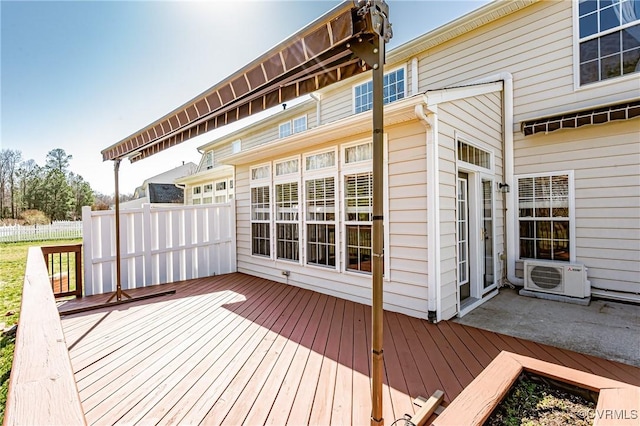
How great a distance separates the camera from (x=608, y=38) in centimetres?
440

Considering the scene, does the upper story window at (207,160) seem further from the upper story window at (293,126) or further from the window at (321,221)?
the window at (321,221)

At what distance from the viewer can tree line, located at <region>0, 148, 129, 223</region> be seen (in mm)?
20844

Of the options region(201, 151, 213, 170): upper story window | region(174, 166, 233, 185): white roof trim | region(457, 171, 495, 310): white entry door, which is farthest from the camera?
region(201, 151, 213, 170): upper story window

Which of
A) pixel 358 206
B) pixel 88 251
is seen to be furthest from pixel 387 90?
pixel 88 251

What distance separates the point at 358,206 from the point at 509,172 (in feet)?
9.98

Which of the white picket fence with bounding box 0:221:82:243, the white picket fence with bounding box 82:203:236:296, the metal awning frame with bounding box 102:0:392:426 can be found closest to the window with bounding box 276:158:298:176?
the white picket fence with bounding box 82:203:236:296

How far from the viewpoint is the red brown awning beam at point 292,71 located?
4.84 ft

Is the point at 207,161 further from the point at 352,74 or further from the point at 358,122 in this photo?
the point at 352,74

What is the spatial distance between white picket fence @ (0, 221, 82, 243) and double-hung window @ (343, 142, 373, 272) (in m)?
15.7

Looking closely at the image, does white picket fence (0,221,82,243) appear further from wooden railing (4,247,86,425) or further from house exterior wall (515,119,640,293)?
house exterior wall (515,119,640,293)

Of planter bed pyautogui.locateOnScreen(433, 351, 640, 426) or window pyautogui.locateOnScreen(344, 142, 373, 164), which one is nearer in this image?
planter bed pyautogui.locateOnScreen(433, 351, 640, 426)

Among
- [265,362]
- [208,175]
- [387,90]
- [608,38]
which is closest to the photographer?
[265,362]

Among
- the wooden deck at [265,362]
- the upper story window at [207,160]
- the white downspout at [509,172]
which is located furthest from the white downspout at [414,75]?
the upper story window at [207,160]

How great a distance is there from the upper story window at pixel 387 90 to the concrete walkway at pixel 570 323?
4.65 meters
